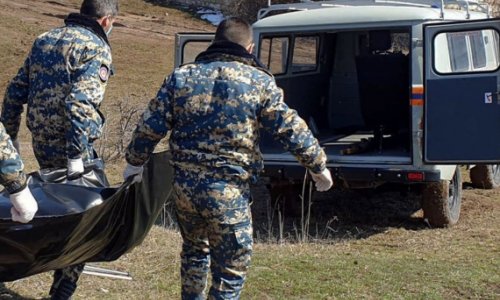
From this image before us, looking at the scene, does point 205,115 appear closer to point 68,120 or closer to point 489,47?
point 68,120

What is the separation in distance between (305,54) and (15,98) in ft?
18.0

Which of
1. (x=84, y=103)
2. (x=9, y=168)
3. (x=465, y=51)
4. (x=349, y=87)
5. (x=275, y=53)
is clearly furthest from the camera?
(x=349, y=87)

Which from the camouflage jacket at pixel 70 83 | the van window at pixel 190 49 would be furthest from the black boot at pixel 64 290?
the van window at pixel 190 49

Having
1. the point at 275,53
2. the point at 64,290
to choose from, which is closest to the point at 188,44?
the point at 275,53

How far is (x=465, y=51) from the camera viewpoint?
8.24 meters

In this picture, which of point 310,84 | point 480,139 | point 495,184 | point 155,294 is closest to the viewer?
point 155,294

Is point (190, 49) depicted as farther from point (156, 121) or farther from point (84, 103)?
point (156, 121)

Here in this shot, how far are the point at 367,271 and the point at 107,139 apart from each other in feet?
23.2

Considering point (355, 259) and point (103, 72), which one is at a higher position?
point (103, 72)

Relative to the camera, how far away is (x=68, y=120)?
475cm

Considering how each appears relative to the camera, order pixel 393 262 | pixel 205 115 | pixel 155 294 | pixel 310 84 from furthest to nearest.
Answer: pixel 310 84 → pixel 393 262 → pixel 155 294 → pixel 205 115

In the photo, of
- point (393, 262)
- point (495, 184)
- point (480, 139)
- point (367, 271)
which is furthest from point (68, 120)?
point (495, 184)

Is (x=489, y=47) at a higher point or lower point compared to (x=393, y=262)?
higher

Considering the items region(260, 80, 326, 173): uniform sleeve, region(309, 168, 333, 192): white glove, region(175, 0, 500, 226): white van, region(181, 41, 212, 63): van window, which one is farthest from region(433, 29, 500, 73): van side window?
region(260, 80, 326, 173): uniform sleeve
